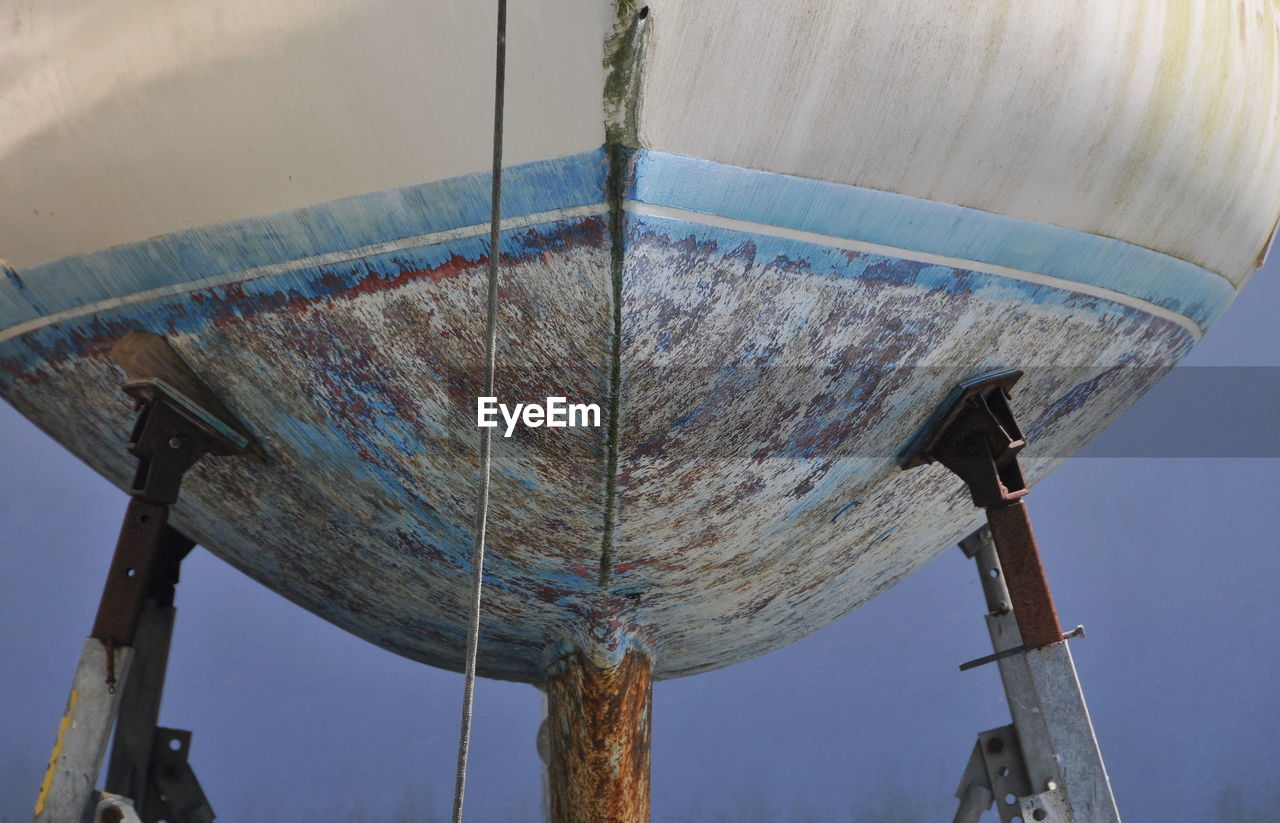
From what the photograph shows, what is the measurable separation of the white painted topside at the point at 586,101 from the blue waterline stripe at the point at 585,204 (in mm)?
20

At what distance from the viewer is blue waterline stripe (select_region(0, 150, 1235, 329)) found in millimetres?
1584

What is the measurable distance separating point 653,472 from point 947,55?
631 mm

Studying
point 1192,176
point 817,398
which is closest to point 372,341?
point 817,398

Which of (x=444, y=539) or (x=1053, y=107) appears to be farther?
(x=444, y=539)

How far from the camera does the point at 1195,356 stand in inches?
255

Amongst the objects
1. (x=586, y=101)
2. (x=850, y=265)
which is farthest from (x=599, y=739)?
(x=586, y=101)

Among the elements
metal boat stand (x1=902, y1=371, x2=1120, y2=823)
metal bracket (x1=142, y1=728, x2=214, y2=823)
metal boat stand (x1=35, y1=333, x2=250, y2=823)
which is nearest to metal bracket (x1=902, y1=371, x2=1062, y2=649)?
metal boat stand (x1=902, y1=371, x2=1120, y2=823)

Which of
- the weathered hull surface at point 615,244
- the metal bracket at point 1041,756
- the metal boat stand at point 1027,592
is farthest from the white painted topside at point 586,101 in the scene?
the metal bracket at point 1041,756

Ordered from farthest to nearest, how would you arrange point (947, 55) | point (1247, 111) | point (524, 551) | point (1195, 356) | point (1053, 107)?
point (1195, 356), point (1247, 111), point (524, 551), point (1053, 107), point (947, 55)

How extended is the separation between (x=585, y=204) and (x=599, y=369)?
0.73ft

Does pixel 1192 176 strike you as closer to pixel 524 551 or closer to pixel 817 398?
pixel 817 398

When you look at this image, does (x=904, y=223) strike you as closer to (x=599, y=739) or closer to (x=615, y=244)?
(x=615, y=244)

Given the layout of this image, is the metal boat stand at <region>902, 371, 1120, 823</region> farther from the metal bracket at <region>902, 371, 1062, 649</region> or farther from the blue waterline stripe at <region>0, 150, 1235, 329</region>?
the blue waterline stripe at <region>0, 150, 1235, 329</region>

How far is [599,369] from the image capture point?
1.72 meters
